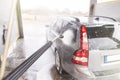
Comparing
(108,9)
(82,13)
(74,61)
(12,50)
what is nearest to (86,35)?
(74,61)

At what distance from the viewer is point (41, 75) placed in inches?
180

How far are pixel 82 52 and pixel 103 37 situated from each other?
1.59ft

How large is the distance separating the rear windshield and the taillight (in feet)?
0.24

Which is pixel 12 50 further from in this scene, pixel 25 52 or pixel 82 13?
pixel 82 13

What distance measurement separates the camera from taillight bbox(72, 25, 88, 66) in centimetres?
307

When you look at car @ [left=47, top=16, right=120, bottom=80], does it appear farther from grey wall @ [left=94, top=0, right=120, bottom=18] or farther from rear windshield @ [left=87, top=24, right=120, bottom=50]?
grey wall @ [left=94, top=0, right=120, bottom=18]

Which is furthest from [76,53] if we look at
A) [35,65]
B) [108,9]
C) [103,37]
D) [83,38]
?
[108,9]

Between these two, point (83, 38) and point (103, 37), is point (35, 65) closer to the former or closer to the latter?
point (83, 38)

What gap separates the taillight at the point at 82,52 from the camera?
10.1 ft

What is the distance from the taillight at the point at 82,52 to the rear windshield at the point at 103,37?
7cm

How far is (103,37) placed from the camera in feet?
10.6

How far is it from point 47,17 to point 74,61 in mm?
9718

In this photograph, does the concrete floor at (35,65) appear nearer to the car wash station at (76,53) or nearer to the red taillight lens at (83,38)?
the car wash station at (76,53)

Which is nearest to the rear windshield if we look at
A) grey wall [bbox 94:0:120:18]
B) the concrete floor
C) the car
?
the car
